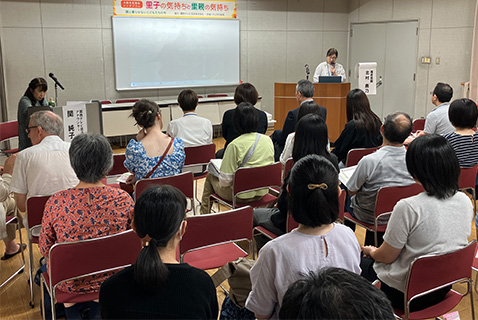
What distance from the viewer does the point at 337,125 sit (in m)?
8.26

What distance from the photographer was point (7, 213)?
3.85 m

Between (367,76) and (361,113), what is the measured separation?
325cm

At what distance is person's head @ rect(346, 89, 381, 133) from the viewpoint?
16.0 feet

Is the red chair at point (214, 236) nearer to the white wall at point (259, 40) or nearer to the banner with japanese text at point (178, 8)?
the white wall at point (259, 40)

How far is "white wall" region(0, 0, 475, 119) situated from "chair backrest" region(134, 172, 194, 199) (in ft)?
18.7

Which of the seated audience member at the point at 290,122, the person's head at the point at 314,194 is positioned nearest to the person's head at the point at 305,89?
the seated audience member at the point at 290,122

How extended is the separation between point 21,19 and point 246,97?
4847 millimetres

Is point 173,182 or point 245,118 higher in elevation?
point 245,118

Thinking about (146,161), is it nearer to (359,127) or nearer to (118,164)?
(118,164)

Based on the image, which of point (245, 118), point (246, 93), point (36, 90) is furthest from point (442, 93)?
point (36, 90)

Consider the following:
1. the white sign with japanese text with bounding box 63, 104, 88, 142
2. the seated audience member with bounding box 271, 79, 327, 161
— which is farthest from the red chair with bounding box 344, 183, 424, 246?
the white sign with japanese text with bounding box 63, 104, 88, 142

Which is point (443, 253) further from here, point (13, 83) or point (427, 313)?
point (13, 83)

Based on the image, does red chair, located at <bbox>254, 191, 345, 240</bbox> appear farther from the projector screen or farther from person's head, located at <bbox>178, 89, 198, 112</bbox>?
the projector screen

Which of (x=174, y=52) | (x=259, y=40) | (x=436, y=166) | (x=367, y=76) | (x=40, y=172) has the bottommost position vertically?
(x=40, y=172)
